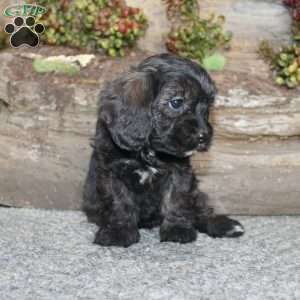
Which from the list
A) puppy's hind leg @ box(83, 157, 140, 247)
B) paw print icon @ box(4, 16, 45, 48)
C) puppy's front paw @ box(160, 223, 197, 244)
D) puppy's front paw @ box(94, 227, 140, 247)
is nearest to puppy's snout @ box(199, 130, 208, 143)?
puppy's hind leg @ box(83, 157, 140, 247)

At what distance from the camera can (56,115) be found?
20.7 ft

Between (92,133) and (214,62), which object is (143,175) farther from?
(214,62)

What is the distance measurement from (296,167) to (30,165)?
7.42 feet

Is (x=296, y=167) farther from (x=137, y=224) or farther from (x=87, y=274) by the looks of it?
(x=87, y=274)

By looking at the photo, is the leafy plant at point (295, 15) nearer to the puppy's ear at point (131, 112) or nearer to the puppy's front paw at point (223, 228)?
the puppy's front paw at point (223, 228)

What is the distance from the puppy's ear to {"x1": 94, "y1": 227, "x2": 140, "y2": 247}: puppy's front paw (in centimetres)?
65

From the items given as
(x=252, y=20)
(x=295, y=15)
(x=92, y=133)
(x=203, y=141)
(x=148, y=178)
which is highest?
(x=295, y=15)

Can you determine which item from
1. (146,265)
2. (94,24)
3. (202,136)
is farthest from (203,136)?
(94,24)

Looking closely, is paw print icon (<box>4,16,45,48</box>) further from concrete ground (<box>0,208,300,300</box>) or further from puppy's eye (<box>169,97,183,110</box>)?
puppy's eye (<box>169,97,183,110</box>)

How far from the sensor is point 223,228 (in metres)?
5.53

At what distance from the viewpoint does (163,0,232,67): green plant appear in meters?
6.45

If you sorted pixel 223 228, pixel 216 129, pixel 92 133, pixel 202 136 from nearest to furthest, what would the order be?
pixel 202 136 < pixel 223 228 < pixel 216 129 < pixel 92 133

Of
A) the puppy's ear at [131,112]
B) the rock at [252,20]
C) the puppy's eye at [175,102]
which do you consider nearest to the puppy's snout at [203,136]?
the puppy's eye at [175,102]

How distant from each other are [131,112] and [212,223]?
47.4 inches
